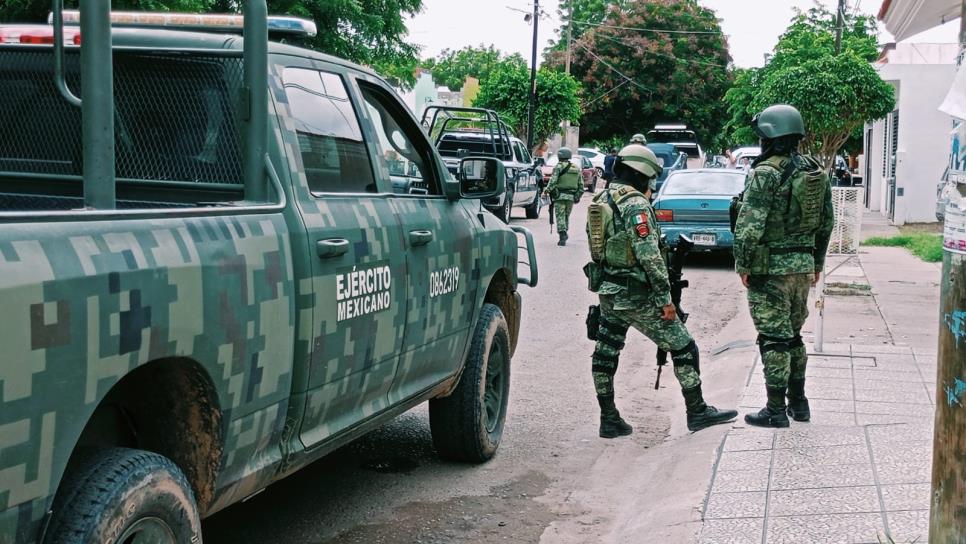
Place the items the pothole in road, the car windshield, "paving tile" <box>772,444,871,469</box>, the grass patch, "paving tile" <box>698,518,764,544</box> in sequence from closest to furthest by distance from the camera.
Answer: "paving tile" <box>698,518,764,544</box> → the pothole in road → "paving tile" <box>772,444,871,469</box> → the car windshield → the grass patch

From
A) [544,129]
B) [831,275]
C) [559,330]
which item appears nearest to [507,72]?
[544,129]

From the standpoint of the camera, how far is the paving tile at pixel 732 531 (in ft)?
15.4

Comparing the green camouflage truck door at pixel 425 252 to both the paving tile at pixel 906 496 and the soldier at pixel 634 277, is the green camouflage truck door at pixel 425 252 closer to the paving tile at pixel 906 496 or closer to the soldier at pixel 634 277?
the soldier at pixel 634 277

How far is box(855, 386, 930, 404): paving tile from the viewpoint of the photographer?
24.0ft

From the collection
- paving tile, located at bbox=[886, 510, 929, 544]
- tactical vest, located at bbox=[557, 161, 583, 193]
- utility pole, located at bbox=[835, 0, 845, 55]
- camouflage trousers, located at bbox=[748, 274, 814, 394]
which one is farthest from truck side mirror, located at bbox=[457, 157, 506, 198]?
utility pole, located at bbox=[835, 0, 845, 55]

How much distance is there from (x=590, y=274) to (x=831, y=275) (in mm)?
8826

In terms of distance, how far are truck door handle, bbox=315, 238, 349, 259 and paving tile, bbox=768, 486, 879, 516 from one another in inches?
88.1

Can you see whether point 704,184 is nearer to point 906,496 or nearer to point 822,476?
point 822,476

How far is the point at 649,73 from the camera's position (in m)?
62.2

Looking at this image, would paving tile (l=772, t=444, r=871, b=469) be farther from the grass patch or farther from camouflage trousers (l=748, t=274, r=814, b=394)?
the grass patch

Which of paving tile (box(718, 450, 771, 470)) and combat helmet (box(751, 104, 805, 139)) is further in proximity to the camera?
combat helmet (box(751, 104, 805, 139))

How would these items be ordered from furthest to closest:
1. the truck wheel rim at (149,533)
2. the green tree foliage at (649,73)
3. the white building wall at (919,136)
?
1. the green tree foliage at (649,73)
2. the white building wall at (919,136)
3. the truck wheel rim at (149,533)

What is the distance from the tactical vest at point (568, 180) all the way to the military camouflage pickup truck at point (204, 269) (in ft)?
44.3

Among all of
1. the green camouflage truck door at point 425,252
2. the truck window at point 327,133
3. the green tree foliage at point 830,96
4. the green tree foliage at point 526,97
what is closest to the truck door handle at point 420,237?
the green camouflage truck door at point 425,252
